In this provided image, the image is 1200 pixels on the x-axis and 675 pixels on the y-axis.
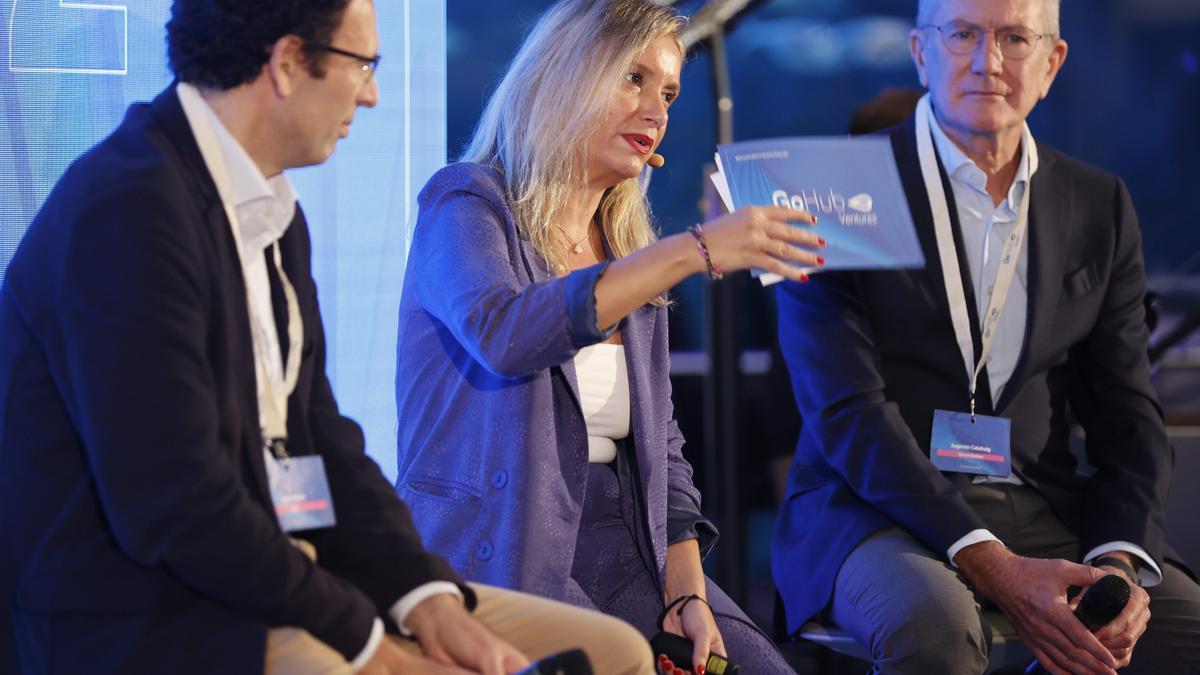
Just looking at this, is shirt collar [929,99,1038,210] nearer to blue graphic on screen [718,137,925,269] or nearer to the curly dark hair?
blue graphic on screen [718,137,925,269]

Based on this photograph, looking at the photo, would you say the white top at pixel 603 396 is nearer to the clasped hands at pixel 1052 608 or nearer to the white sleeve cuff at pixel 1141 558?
the clasped hands at pixel 1052 608

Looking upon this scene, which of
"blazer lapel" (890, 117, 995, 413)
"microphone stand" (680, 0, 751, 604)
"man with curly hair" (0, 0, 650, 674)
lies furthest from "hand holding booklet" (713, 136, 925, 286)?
"microphone stand" (680, 0, 751, 604)

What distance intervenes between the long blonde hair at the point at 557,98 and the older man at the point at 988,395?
660 millimetres

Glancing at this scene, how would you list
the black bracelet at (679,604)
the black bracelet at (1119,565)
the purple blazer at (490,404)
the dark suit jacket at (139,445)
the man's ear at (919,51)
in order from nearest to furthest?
the dark suit jacket at (139,445) → the purple blazer at (490,404) → the black bracelet at (679,604) → the black bracelet at (1119,565) → the man's ear at (919,51)

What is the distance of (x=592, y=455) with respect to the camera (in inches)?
89.2

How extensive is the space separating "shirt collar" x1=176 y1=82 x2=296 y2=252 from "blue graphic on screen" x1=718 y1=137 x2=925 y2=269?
28.4 inches

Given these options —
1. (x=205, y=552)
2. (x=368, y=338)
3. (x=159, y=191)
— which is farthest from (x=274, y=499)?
(x=368, y=338)

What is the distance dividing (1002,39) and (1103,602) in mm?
1201

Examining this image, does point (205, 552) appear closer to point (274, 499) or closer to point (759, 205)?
point (274, 499)

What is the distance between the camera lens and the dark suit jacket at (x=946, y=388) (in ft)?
8.24

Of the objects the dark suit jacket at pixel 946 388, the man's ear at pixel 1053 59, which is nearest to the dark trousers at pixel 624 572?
the dark suit jacket at pixel 946 388

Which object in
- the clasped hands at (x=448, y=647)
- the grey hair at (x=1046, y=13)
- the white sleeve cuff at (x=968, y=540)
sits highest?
the grey hair at (x=1046, y=13)

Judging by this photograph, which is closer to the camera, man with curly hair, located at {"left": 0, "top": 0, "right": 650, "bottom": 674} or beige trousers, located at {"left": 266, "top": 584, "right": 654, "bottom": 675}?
man with curly hair, located at {"left": 0, "top": 0, "right": 650, "bottom": 674}

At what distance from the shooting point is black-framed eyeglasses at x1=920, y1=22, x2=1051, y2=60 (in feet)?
8.88
